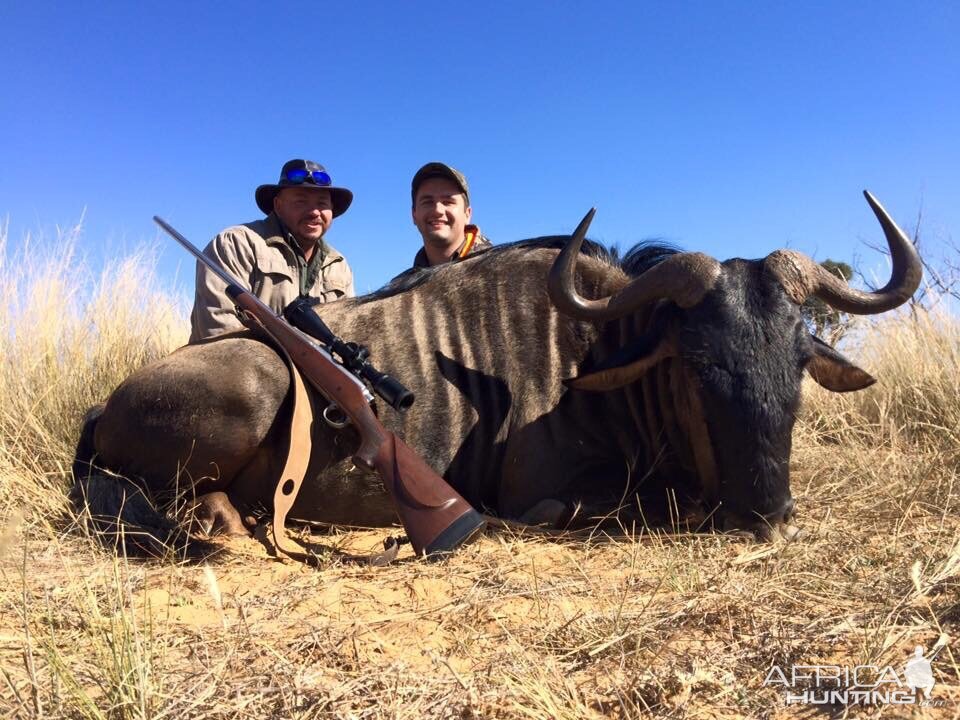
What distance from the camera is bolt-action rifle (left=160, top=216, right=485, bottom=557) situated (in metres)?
2.75

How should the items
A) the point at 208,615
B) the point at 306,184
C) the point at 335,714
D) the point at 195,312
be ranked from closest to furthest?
the point at 335,714, the point at 208,615, the point at 195,312, the point at 306,184

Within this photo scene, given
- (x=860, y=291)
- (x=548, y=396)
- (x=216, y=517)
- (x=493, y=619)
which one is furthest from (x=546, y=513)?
(x=860, y=291)

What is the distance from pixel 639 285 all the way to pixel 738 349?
1.92ft

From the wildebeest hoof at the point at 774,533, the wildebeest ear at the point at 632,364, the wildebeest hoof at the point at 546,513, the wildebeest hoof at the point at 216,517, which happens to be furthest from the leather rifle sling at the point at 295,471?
the wildebeest hoof at the point at 774,533

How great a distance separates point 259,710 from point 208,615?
0.76m

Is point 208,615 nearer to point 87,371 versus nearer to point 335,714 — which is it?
point 335,714

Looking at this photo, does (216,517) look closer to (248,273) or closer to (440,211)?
(248,273)

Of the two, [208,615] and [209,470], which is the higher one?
[209,470]

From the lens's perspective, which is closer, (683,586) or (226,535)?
(683,586)

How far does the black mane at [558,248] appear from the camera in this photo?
407 cm

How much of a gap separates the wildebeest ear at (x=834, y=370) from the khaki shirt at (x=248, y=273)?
3384 millimetres

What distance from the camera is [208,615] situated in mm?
2244

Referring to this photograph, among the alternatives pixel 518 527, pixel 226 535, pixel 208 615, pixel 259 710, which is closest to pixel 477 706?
pixel 259 710

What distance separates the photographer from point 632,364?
334 cm
